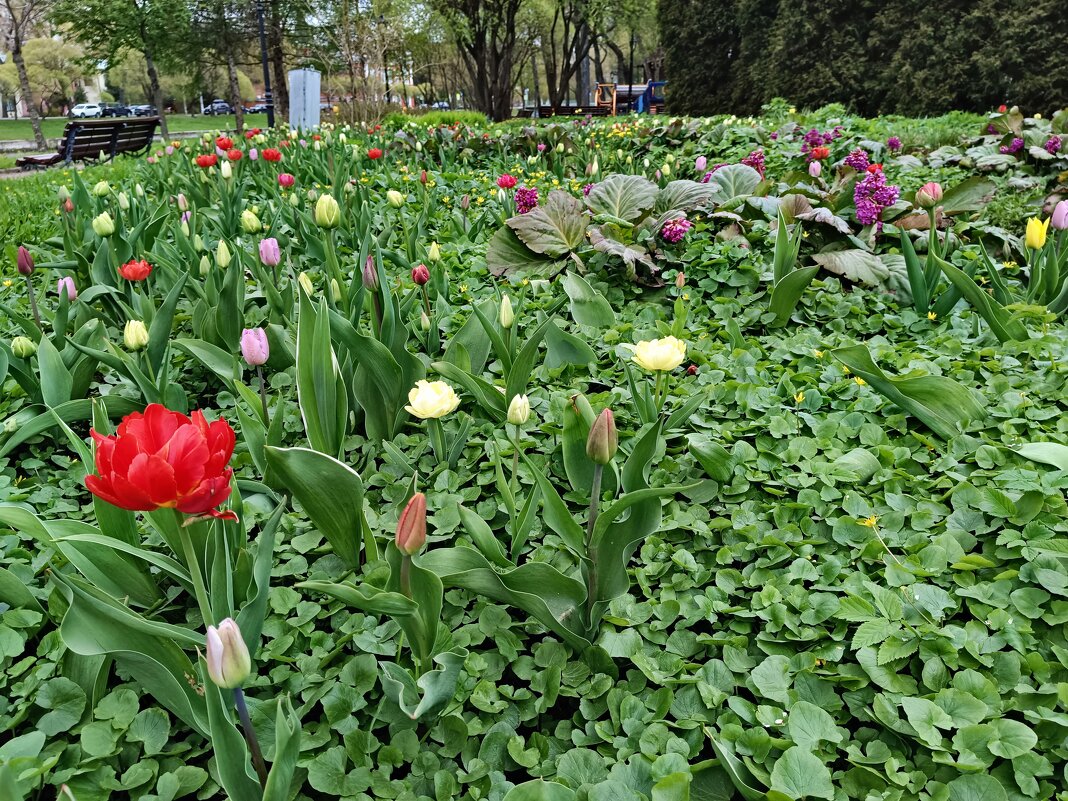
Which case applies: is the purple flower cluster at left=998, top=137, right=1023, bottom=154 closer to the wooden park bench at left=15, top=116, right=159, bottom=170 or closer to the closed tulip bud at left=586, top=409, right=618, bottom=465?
the closed tulip bud at left=586, top=409, right=618, bottom=465

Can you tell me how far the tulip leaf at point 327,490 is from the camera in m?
1.30

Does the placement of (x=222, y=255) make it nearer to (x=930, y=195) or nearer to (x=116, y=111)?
(x=930, y=195)

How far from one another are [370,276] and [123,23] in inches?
1011

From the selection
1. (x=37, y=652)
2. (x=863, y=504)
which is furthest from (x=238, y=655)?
(x=863, y=504)

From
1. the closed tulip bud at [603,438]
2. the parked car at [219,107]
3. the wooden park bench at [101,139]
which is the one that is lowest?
the closed tulip bud at [603,438]

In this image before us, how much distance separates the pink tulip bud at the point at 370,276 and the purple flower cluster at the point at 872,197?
2.34 metres

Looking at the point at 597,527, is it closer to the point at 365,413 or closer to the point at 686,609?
the point at 686,609

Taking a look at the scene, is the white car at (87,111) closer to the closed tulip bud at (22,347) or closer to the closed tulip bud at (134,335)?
the closed tulip bud at (22,347)

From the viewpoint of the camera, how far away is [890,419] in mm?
1952

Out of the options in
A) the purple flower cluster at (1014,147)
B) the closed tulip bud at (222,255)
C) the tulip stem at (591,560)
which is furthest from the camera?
the purple flower cluster at (1014,147)

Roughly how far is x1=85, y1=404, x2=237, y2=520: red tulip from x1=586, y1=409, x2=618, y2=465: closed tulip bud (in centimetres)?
58

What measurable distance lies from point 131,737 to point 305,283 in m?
1.12

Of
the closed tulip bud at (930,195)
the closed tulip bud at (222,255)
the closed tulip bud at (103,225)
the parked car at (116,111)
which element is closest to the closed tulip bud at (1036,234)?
the closed tulip bud at (930,195)

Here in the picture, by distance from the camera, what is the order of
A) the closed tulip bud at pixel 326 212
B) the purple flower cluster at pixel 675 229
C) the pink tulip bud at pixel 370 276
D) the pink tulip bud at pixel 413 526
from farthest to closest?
1. the purple flower cluster at pixel 675 229
2. the closed tulip bud at pixel 326 212
3. the pink tulip bud at pixel 370 276
4. the pink tulip bud at pixel 413 526
